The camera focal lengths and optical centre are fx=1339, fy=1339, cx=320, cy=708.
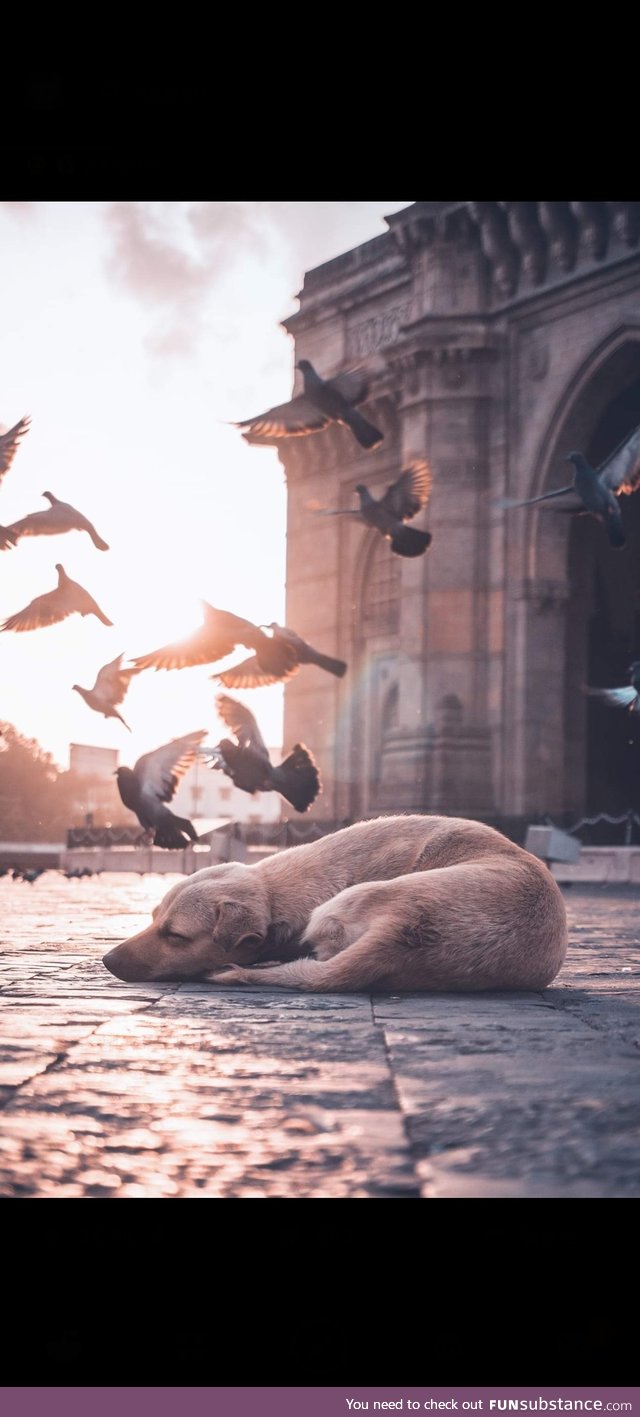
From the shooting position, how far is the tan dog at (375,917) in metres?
4.62

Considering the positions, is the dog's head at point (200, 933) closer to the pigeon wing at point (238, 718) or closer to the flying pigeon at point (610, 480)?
the pigeon wing at point (238, 718)

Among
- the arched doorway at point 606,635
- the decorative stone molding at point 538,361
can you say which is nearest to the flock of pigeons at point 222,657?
the decorative stone molding at point 538,361

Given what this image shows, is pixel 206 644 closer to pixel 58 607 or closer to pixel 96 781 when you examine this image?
pixel 58 607

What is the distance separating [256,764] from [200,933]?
6157 millimetres

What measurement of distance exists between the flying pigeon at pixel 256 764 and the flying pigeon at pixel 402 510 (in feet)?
9.49

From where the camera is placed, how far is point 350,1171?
7.60 feet

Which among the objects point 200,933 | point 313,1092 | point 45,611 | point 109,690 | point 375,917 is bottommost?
point 313,1092

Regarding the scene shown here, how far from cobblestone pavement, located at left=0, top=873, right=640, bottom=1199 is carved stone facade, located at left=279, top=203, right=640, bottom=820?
1888cm

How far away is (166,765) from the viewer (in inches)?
423

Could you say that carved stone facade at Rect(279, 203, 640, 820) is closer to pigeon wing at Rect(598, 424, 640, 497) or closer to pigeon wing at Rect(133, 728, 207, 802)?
pigeon wing at Rect(598, 424, 640, 497)

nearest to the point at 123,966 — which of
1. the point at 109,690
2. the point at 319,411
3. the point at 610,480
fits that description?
the point at 109,690
